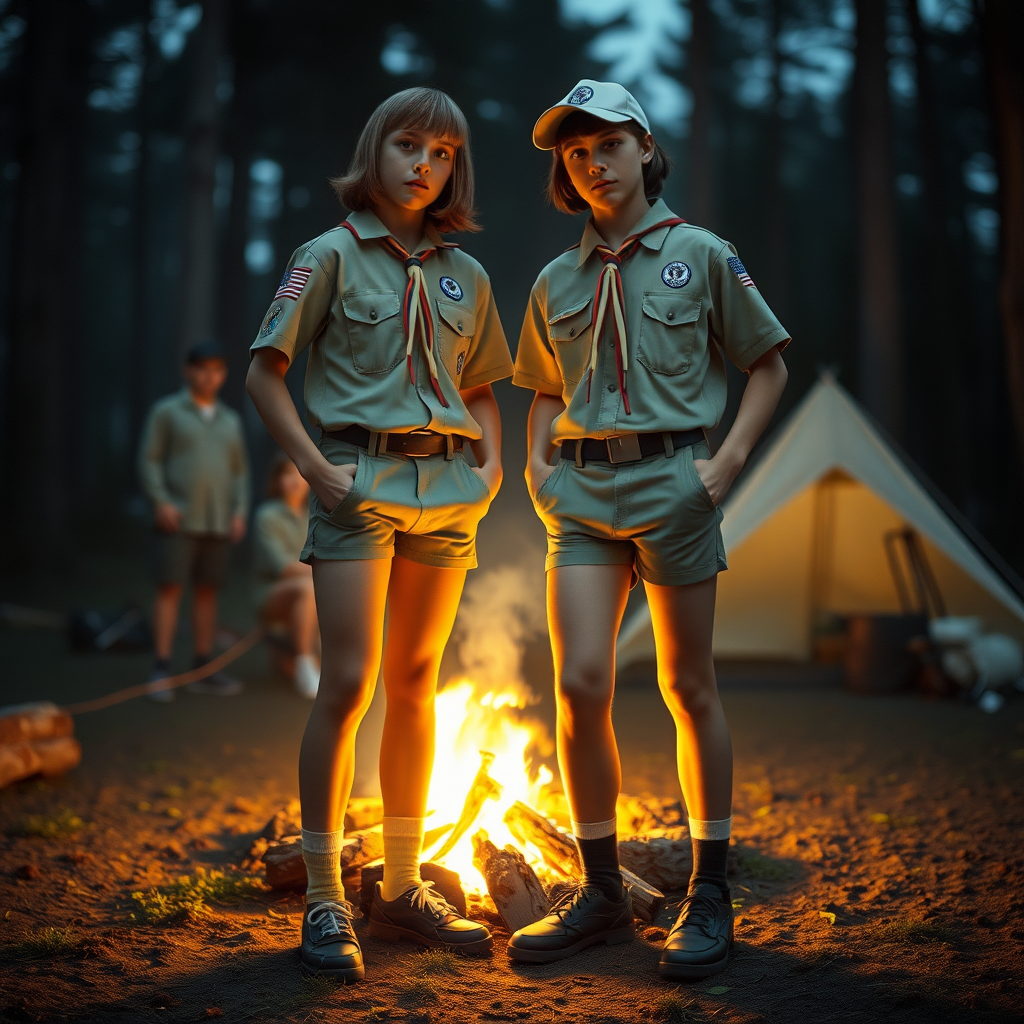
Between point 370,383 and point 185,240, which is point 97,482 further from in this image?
point 370,383

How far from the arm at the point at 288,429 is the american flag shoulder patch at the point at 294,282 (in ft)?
0.43

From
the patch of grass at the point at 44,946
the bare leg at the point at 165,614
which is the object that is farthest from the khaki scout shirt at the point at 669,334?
the bare leg at the point at 165,614

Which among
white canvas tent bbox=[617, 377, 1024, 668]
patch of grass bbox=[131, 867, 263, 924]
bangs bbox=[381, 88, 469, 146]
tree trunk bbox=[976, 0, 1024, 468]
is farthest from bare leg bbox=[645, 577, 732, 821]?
tree trunk bbox=[976, 0, 1024, 468]

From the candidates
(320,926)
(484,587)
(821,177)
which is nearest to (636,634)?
(484,587)

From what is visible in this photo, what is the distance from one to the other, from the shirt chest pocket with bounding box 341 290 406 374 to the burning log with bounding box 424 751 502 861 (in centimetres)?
136

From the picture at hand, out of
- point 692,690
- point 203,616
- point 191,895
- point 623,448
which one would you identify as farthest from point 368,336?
point 203,616

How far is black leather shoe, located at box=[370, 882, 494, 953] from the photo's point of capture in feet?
8.36

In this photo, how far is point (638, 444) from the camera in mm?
2480

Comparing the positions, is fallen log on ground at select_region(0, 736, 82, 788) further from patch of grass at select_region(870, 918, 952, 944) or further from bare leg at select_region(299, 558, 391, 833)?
patch of grass at select_region(870, 918, 952, 944)

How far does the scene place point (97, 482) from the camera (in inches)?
815

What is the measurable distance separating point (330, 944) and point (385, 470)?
1.09 meters

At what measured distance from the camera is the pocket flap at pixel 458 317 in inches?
102

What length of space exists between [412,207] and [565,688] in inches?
47.2

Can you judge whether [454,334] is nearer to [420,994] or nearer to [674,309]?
[674,309]
